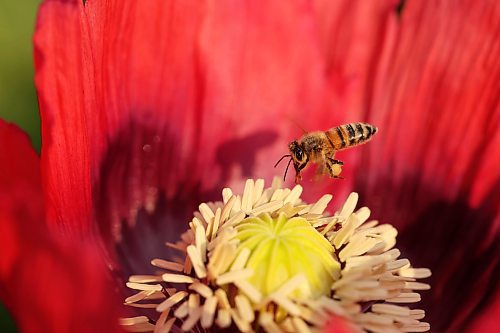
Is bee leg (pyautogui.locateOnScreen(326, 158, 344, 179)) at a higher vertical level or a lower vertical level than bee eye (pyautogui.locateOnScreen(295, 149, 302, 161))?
lower

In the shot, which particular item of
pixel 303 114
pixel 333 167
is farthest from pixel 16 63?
pixel 333 167

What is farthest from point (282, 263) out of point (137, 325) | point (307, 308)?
point (137, 325)

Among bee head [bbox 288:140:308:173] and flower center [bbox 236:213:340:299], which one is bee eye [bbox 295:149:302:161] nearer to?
bee head [bbox 288:140:308:173]

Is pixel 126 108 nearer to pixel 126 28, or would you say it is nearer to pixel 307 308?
pixel 126 28

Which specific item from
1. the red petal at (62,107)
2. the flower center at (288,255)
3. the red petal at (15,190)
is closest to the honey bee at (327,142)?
the flower center at (288,255)

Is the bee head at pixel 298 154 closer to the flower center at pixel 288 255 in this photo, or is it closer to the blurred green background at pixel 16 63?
the flower center at pixel 288 255

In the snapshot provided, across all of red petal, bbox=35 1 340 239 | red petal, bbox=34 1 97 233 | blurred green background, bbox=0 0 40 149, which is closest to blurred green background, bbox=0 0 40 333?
blurred green background, bbox=0 0 40 149
